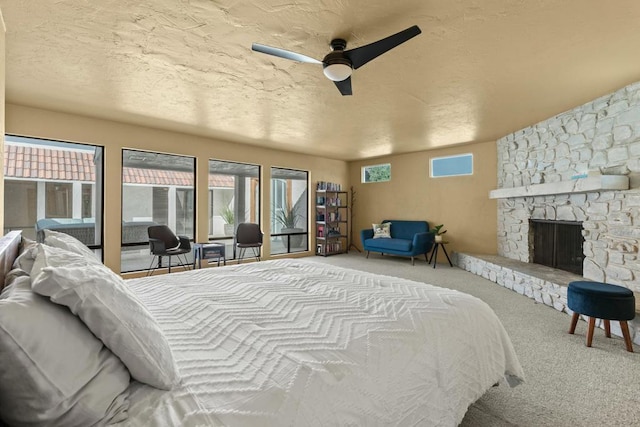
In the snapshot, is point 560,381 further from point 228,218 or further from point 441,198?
point 228,218

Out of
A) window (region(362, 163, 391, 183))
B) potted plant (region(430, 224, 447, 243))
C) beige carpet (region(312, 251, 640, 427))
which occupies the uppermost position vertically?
window (region(362, 163, 391, 183))

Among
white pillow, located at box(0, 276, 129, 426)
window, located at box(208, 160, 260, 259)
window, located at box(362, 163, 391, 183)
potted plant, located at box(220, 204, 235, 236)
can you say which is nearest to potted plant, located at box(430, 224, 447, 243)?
window, located at box(362, 163, 391, 183)

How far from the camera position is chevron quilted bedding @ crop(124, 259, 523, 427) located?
2.90ft

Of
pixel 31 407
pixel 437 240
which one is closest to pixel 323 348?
pixel 31 407

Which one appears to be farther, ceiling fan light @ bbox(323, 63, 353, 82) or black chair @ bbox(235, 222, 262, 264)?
black chair @ bbox(235, 222, 262, 264)

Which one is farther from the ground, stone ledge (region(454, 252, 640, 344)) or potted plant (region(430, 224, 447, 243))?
potted plant (region(430, 224, 447, 243))

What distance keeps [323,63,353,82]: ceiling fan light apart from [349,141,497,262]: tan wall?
4572 millimetres

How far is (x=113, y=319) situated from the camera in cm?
89

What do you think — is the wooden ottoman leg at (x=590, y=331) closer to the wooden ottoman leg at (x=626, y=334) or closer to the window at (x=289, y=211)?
the wooden ottoman leg at (x=626, y=334)

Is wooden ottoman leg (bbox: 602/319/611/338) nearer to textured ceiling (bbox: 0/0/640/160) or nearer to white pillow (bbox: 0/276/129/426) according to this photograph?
textured ceiling (bbox: 0/0/640/160)

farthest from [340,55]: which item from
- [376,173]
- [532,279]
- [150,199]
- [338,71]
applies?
[376,173]

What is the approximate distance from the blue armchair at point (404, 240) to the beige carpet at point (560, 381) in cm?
246

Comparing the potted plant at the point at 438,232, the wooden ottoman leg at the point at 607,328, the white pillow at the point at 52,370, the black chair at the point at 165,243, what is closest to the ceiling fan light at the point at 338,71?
the white pillow at the point at 52,370

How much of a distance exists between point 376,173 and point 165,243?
5.00 m
